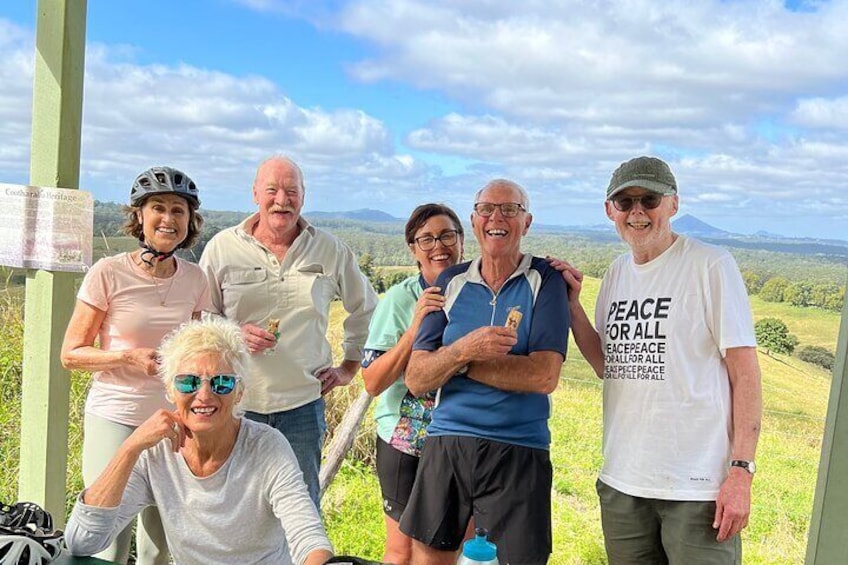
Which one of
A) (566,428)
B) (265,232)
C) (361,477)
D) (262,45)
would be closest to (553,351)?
(265,232)

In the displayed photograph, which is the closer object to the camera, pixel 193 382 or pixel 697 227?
pixel 193 382

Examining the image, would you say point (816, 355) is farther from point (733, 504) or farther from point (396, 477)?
point (396, 477)

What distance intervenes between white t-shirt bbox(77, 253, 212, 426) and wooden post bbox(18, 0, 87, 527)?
1.71 feet

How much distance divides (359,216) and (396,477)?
156 centimetres

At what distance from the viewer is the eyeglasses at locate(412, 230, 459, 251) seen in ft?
8.73

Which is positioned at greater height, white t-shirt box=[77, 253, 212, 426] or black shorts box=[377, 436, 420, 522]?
white t-shirt box=[77, 253, 212, 426]

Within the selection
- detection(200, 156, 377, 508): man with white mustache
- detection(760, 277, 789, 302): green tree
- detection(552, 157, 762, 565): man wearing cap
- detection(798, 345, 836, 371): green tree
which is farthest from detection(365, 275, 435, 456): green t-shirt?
detection(798, 345, 836, 371): green tree

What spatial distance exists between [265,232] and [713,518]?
178cm

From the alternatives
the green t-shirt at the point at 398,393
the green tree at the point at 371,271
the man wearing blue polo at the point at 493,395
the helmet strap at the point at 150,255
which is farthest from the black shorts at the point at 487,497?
the green tree at the point at 371,271

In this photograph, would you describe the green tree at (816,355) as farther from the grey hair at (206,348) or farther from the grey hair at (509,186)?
the grey hair at (206,348)

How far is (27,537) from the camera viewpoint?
1.60 metres

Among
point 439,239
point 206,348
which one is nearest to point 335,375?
point 439,239

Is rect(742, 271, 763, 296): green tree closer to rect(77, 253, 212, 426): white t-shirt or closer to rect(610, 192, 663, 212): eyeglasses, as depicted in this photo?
rect(610, 192, 663, 212): eyeglasses

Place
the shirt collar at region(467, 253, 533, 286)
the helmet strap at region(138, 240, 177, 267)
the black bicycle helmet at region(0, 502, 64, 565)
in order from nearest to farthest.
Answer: the black bicycle helmet at region(0, 502, 64, 565), the shirt collar at region(467, 253, 533, 286), the helmet strap at region(138, 240, 177, 267)
